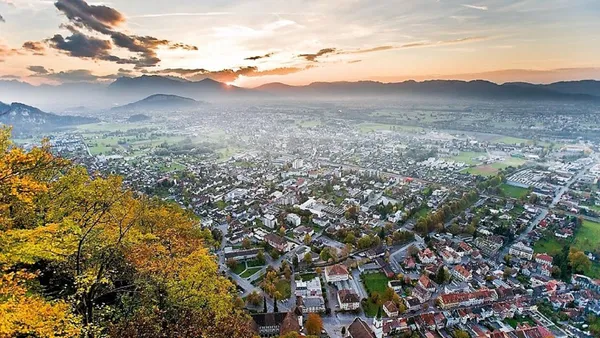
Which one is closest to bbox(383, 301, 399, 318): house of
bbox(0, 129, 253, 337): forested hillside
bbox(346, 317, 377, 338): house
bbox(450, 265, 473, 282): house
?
bbox(346, 317, 377, 338): house

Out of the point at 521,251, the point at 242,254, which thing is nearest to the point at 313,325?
A: the point at 242,254

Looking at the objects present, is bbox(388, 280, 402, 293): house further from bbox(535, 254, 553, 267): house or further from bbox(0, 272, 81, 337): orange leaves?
bbox(0, 272, 81, 337): orange leaves

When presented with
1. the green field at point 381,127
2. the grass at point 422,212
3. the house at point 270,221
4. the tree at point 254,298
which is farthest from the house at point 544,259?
the green field at point 381,127

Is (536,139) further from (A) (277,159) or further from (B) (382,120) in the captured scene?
(A) (277,159)

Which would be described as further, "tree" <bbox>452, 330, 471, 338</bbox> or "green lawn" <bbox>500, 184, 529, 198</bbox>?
"green lawn" <bbox>500, 184, 529, 198</bbox>

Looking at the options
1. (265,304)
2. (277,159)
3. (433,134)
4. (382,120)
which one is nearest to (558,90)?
(382,120)

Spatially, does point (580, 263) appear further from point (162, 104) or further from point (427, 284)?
point (162, 104)
